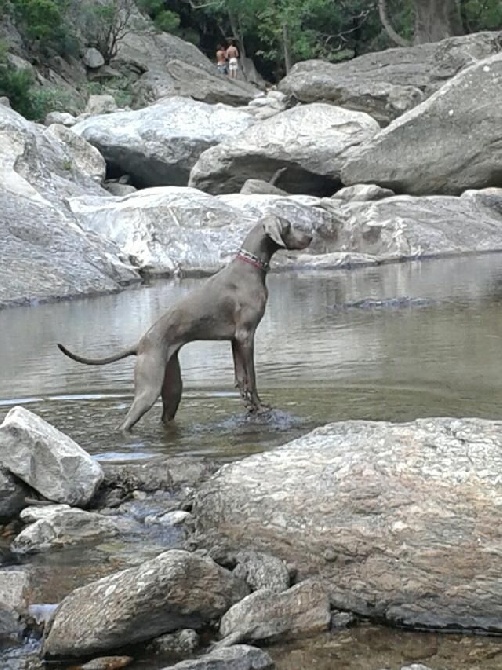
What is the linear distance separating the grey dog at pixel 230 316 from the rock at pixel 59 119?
26223 mm

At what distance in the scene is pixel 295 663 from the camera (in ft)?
13.6

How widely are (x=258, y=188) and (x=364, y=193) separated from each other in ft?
8.58

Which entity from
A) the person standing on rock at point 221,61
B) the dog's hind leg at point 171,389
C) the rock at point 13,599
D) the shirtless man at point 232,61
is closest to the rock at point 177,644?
the rock at point 13,599

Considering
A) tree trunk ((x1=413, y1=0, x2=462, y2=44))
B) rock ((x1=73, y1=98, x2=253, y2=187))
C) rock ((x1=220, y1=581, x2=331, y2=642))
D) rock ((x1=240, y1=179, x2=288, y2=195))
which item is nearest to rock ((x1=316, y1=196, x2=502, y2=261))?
rock ((x1=240, y1=179, x2=288, y2=195))

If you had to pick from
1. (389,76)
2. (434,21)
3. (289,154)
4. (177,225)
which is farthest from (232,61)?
(177,225)

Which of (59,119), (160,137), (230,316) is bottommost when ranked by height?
(230,316)

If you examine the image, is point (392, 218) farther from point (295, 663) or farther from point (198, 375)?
point (295, 663)

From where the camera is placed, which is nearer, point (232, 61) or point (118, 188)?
point (118, 188)

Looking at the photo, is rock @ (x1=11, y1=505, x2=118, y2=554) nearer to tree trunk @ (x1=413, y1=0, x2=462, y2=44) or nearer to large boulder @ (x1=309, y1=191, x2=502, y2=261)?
large boulder @ (x1=309, y1=191, x2=502, y2=261)

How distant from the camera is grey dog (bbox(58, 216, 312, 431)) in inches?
315

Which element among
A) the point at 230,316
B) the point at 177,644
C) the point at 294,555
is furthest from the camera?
the point at 230,316

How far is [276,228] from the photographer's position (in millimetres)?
8062

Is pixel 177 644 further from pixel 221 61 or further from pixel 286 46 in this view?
pixel 221 61

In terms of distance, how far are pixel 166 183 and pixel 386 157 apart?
24.6 ft
